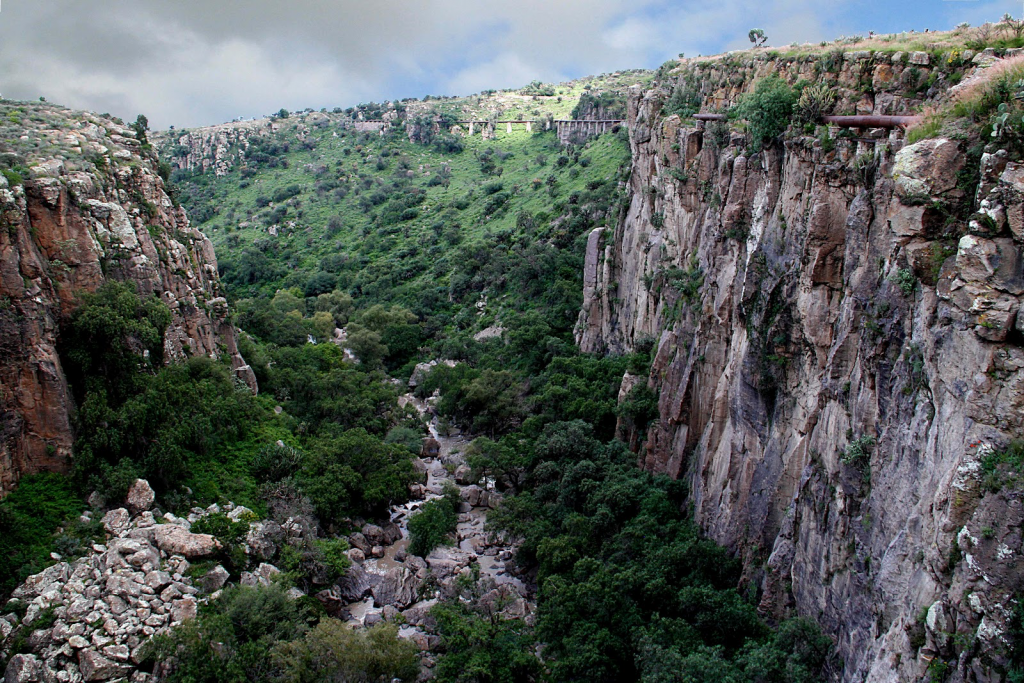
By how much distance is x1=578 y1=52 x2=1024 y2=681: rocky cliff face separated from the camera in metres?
14.3

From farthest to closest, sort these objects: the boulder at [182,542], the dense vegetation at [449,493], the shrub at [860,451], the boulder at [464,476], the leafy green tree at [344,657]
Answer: the boulder at [464,476]
the boulder at [182,542]
the dense vegetation at [449,493]
the leafy green tree at [344,657]
the shrub at [860,451]

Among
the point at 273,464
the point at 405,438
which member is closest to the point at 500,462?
the point at 405,438

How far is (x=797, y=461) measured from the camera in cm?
2528

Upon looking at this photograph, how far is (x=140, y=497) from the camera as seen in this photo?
30.3 meters

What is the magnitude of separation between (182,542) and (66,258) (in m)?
15.6

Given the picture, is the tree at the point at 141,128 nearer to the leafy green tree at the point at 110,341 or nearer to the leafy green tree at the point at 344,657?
the leafy green tree at the point at 110,341

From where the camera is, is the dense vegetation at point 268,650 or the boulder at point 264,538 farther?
the boulder at point 264,538

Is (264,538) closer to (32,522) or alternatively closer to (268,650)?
(268,650)

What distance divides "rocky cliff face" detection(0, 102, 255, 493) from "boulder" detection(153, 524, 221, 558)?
5.69 metres

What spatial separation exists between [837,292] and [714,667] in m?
13.4

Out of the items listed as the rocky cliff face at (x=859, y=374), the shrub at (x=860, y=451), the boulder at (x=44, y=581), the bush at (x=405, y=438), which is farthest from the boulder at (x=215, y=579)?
the shrub at (x=860, y=451)

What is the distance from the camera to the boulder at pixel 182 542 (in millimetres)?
29000

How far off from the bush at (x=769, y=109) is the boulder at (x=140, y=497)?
3159 centimetres

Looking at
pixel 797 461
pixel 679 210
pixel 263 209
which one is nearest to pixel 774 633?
pixel 797 461
